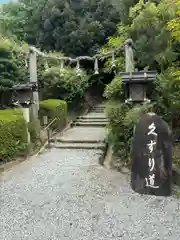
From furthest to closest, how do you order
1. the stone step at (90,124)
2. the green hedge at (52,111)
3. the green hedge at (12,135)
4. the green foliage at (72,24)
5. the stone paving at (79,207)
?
1. the green foliage at (72,24)
2. the stone step at (90,124)
3. the green hedge at (52,111)
4. the green hedge at (12,135)
5. the stone paving at (79,207)

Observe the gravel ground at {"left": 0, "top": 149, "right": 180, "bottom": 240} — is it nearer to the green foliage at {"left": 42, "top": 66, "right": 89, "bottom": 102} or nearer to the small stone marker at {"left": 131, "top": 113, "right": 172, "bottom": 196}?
the small stone marker at {"left": 131, "top": 113, "right": 172, "bottom": 196}

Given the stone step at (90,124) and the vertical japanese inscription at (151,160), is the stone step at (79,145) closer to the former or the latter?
the stone step at (90,124)

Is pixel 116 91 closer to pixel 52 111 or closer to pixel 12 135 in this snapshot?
pixel 12 135

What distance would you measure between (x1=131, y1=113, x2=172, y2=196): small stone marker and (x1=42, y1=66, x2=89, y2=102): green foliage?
10397mm

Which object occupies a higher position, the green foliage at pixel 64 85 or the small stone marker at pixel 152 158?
the green foliage at pixel 64 85

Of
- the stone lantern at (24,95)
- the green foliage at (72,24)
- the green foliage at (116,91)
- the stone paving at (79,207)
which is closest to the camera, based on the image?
the stone paving at (79,207)

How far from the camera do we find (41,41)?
65.9 feet

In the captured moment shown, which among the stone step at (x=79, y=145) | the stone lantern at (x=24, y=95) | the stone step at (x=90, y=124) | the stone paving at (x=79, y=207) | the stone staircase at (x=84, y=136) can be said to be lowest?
the stone paving at (x=79, y=207)

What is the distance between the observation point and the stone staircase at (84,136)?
10.6 metres

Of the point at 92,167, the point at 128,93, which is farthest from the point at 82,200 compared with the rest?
the point at 128,93

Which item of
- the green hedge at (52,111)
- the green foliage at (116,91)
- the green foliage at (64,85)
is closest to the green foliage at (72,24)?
the green foliage at (64,85)

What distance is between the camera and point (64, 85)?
55.2 feet

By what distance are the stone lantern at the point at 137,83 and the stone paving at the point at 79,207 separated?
2061 millimetres

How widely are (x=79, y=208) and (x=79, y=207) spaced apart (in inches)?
1.7
